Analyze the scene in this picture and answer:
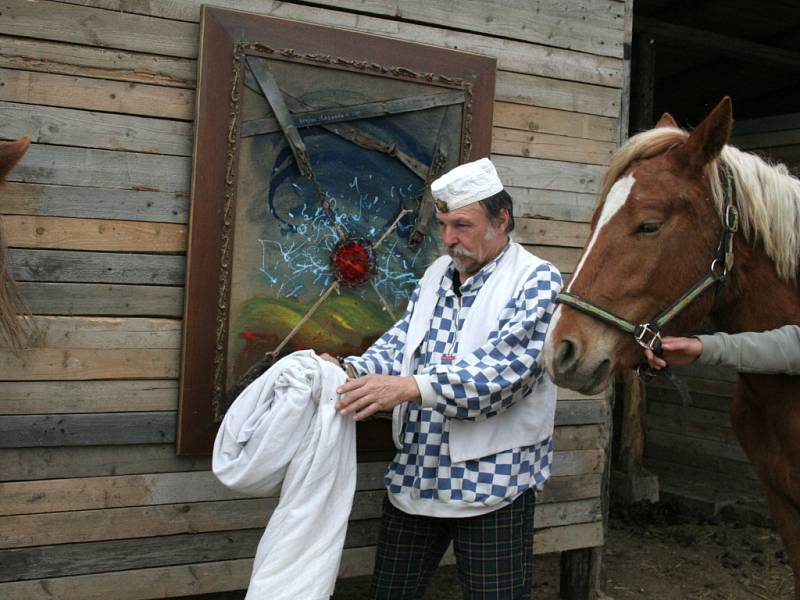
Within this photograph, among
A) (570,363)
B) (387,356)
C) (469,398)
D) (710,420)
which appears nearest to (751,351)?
(570,363)

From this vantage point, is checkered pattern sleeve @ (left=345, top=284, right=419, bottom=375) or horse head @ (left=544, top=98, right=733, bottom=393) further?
checkered pattern sleeve @ (left=345, top=284, right=419, bottom=375)

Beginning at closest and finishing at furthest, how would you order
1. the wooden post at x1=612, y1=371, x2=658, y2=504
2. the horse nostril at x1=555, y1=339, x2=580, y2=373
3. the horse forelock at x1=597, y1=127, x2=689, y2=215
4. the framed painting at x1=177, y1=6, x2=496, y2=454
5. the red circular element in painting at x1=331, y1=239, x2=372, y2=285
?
the horse nostril at x1=555, y1=339, x2=580, y2=373 < the horse forelock at x1=597, y1=127, x2=689, y2=215 < the framed painting at x1=177, y1=6, x2=496, y2=454 < the red circular element in painting at x1=331, y1=239, x2=372, y2=285 < the wooden post at x1=612, y1=371, x2=658, y2=504

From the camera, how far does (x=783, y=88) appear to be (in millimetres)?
8320

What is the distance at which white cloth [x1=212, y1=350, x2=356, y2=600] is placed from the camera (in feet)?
7.50

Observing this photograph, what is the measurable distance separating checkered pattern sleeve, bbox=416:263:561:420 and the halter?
191 mm

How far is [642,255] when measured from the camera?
222 centimetres

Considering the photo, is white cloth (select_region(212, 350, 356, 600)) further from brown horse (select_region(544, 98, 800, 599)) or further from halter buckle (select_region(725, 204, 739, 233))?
halter buckle (select_region(725, 204, 739, 233))

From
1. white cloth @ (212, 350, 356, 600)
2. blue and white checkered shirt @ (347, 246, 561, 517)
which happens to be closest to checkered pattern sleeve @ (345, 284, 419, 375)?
blue and white checkered shirt @ (347, 246, 561, 517)

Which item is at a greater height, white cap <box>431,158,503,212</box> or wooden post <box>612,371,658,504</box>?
white cap <box>431,158,503,212</box>

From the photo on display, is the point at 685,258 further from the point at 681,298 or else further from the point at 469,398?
the point at 469,398

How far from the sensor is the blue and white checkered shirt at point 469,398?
90.9 inches

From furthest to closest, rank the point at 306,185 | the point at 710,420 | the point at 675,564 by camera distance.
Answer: the point at 710,420
the point at 675,564
the point at 306,185

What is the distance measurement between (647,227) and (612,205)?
0.11 metres

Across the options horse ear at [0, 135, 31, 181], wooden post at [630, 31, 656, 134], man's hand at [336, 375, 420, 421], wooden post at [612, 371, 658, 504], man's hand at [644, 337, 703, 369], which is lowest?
wooden post at [612, 371, 658, 504]
